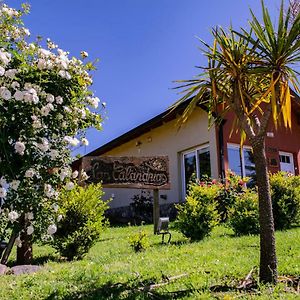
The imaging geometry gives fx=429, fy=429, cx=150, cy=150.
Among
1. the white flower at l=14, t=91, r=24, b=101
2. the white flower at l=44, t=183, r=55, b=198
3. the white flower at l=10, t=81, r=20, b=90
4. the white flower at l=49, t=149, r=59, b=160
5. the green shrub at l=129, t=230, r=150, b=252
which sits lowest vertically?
the green shrub at l=129, t=230, r=150, b=252

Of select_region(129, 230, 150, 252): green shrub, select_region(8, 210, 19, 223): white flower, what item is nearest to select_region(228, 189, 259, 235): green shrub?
select_region(129, 230, 150, 252): green shrub

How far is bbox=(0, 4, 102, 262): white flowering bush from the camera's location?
557cm

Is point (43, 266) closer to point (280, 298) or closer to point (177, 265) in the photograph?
point (177, 265)

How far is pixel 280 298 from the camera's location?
4387mm

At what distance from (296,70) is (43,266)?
16.3ft

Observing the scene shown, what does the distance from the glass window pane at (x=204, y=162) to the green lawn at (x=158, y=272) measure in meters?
6.92

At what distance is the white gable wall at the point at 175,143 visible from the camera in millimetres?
15203

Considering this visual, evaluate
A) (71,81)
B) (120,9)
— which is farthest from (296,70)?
(120,9)

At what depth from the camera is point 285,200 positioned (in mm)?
10078

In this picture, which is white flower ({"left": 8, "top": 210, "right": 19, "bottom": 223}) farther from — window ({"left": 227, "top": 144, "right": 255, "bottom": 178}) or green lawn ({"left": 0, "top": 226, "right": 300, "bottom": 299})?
window ({"left": 227, "top": 144, "right": 255, "bottom": 178})

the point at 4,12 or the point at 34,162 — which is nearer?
the point at 34,162

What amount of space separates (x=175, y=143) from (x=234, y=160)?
2.44m

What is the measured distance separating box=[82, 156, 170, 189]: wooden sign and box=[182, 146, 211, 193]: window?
11.9 ft

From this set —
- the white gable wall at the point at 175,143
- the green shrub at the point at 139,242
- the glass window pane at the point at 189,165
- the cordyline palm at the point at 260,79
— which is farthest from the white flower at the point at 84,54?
the glass window pane at the point at 189,165
